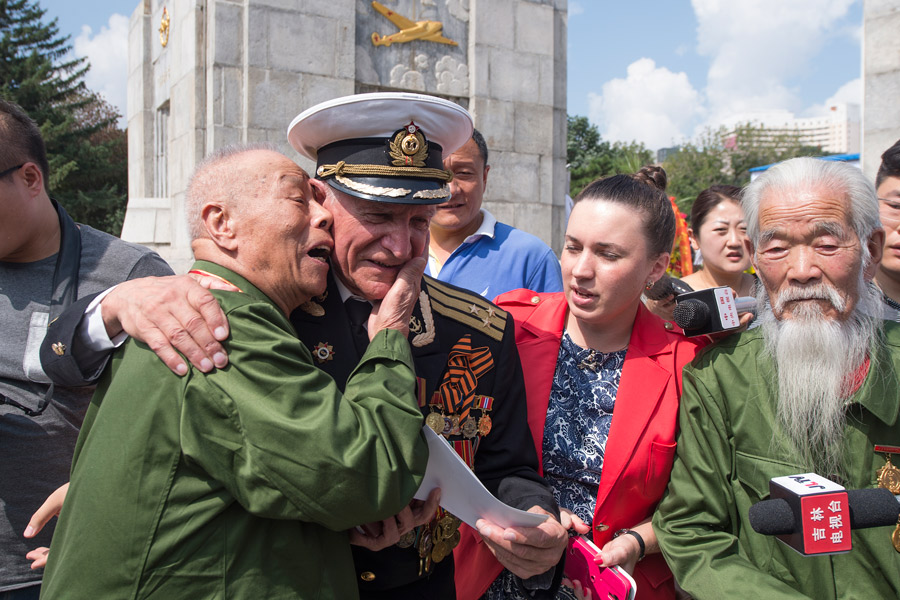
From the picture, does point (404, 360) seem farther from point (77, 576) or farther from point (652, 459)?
point (652, 459)

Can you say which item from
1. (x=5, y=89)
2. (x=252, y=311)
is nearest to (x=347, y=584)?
(x=252, y=311)

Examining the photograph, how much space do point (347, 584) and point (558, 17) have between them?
937 cm

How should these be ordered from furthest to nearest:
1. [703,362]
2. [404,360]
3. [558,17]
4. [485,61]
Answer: [558,17] → [485,61] → [703,362] → [404,360]

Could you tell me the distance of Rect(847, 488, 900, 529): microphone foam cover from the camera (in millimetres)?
1616

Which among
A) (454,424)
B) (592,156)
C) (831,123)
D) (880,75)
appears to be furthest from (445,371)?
(831,123)

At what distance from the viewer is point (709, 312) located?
2.12m

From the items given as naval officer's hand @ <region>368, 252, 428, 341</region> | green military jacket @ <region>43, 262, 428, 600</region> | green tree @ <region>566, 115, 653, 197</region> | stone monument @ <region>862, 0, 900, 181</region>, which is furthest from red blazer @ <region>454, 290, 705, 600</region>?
green tree @ <region>566, 115, 653, 197</region>

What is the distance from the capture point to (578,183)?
1628 inches

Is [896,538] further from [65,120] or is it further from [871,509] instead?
[65,120]

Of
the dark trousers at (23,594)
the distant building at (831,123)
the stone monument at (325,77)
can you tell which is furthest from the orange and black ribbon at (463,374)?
the distant building at (831,123)

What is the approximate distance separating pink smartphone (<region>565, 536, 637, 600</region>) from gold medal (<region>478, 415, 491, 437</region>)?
0.45 meters

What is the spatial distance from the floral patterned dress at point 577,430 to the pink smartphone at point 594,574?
0.17 metres

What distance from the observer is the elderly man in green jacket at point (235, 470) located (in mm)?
1386

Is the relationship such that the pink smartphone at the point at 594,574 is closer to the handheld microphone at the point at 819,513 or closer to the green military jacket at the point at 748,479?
the green military jacket at the point at 748,479
